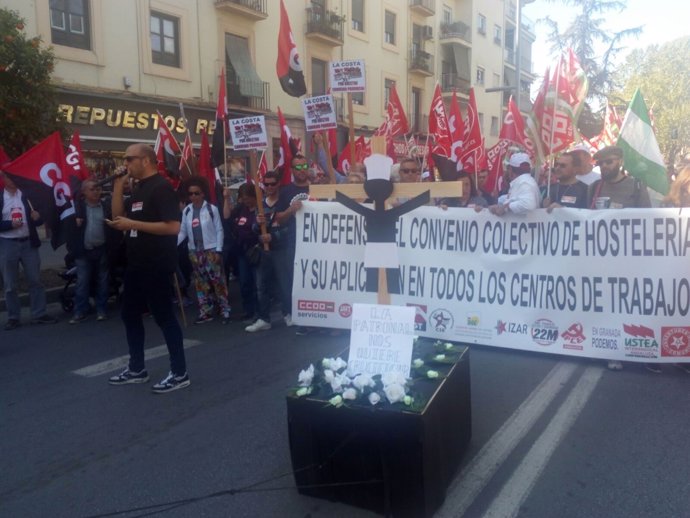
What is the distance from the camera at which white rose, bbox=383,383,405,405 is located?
9.72 feet

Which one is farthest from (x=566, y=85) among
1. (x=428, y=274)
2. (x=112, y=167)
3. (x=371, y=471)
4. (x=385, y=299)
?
(x=112, y=167)

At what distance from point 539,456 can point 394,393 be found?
4.32 ft

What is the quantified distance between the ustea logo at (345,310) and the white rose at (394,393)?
3.65m

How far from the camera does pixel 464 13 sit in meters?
37.8

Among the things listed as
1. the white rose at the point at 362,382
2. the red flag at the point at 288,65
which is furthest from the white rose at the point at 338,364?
the red flag at the point at 288,65

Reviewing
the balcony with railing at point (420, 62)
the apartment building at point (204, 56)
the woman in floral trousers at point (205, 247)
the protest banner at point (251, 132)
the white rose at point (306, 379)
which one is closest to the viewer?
the white rose at point (306, 379)

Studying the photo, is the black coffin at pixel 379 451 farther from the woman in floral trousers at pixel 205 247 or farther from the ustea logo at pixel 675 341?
the woman in floral trousers at pixel 205 247

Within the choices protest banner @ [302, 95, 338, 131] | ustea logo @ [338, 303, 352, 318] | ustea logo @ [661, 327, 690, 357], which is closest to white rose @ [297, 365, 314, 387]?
ustea logo @ [338, 303, 352, 318]

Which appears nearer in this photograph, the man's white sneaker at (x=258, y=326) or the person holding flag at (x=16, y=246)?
the man's white sneaker at (x=258, y=326)

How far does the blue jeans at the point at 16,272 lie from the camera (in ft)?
24.5

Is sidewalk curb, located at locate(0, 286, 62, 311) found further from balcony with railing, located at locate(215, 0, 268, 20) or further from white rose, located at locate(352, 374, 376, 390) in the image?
balcony with railing, located at locate(215, 0, 268, 20)

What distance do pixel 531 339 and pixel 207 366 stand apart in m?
3.09

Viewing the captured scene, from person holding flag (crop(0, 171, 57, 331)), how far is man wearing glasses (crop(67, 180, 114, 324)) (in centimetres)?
44

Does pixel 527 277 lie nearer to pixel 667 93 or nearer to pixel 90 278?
pixel 90 278
